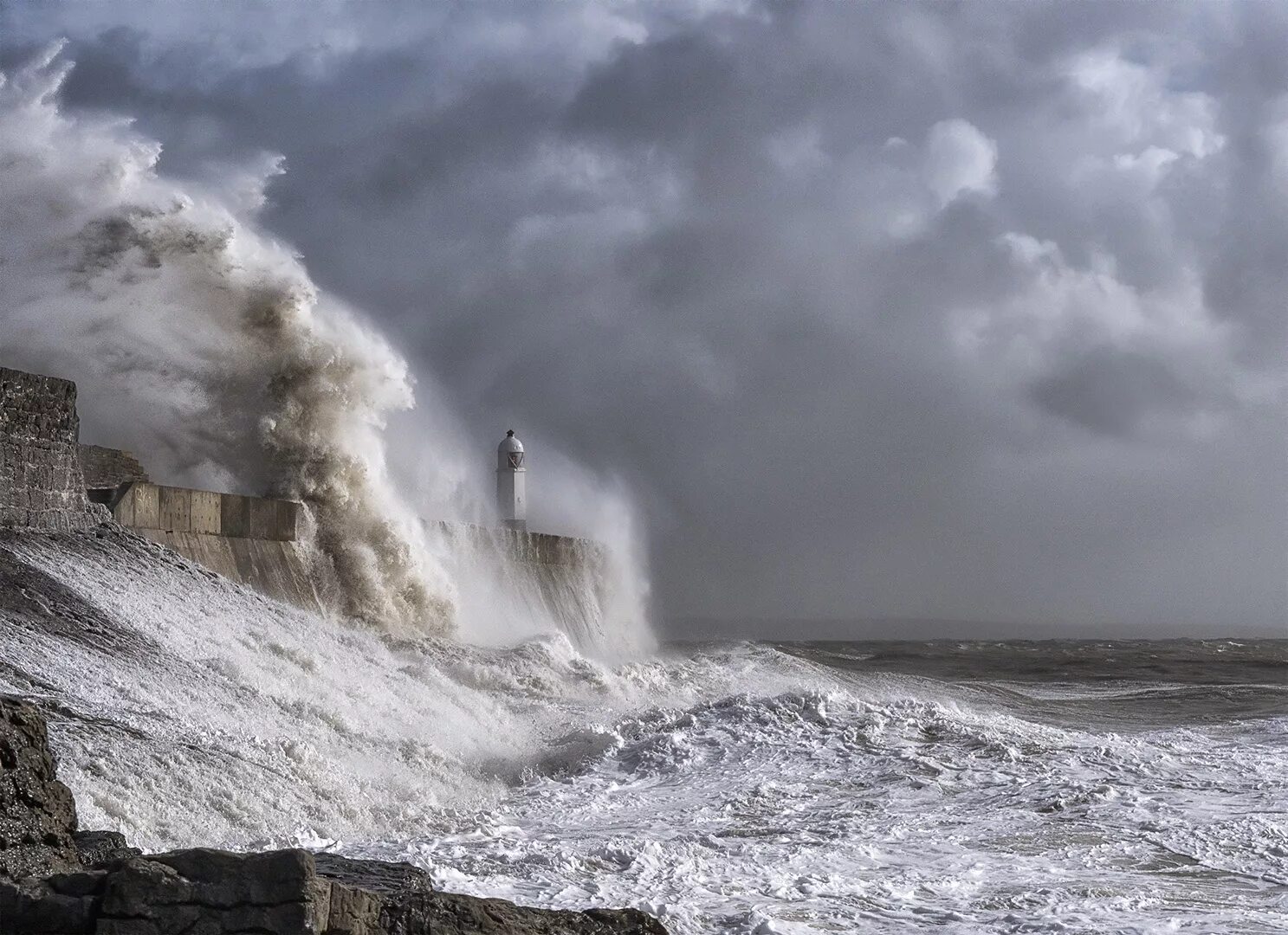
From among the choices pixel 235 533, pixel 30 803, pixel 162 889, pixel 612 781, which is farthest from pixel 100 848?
pixel 235 533

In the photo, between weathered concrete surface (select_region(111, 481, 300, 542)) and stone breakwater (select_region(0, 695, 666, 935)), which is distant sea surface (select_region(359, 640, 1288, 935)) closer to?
stone breakwater (select_region(0, 695, 666, 935))

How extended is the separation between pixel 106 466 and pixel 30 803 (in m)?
9.04

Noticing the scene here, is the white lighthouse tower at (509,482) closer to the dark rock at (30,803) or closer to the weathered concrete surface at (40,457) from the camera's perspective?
the weathered concrete surface at (40,457)

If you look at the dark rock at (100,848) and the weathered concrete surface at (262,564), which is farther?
the weathered concrete surface at (262,564)

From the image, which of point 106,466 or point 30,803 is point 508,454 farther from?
point 30,803

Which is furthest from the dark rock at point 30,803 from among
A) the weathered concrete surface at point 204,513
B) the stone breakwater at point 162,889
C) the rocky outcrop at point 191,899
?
the weathered concrete surface at point 204,513

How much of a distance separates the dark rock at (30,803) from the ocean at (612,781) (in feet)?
5.10

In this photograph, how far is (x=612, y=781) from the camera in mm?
8773

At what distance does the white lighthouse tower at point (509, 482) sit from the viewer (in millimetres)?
22000

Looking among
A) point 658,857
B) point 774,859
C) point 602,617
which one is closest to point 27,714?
point 658,857

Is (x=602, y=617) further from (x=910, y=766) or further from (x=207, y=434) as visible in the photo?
(x=910, y=766)

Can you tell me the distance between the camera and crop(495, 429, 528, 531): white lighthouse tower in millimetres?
22000

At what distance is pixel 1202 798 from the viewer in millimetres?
8633

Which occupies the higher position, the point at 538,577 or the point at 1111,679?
the point at 538,577
